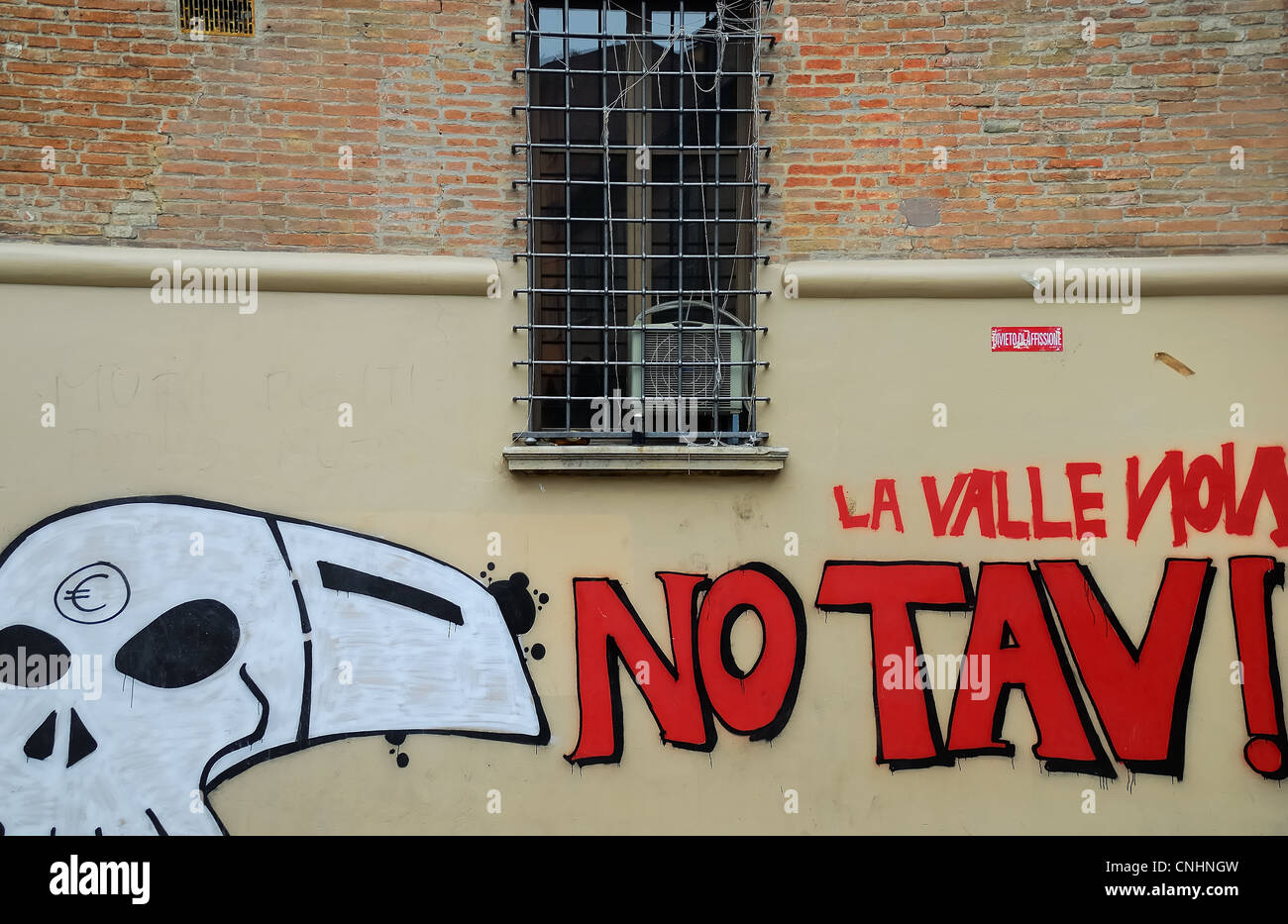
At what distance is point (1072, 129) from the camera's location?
A: 169 inches

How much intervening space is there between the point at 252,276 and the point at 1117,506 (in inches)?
183

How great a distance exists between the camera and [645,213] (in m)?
4.43

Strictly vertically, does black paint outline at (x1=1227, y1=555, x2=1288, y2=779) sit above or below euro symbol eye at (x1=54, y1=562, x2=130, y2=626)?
below

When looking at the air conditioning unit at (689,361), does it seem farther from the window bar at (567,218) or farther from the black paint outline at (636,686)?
the black paint outline at (636,686)

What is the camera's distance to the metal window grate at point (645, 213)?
433 centimetres

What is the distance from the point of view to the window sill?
13.6 ft

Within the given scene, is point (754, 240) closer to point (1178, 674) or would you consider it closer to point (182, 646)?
point (1178, 674)

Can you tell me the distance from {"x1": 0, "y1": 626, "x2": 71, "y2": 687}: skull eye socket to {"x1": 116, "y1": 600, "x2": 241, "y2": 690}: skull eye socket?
350 mm

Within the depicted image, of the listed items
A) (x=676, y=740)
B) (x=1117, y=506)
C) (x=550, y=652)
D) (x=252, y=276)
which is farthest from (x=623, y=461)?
(x=1117, y=506)

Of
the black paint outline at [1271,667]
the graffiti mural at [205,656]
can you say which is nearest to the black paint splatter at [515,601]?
the graffiti mural at [205,656]

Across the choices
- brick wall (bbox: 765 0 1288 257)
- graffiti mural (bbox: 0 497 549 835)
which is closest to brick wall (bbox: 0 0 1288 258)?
brick wall (bbox: 765 0 1288 257)

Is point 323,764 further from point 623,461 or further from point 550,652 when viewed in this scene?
point 623,461

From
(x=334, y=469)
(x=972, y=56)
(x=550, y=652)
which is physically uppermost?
(x=972, y=56)

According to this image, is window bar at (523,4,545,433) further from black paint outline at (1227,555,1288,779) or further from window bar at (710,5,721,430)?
black paint outline at (1227,555,1288,779)
